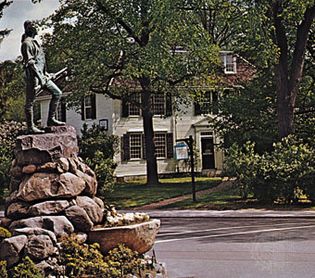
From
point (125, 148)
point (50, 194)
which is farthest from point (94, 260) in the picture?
point (125, 148)

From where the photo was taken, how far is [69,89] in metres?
31.6

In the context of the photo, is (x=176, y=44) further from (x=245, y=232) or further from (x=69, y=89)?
(x=245, y=232)

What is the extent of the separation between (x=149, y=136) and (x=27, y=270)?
2517 centimetres

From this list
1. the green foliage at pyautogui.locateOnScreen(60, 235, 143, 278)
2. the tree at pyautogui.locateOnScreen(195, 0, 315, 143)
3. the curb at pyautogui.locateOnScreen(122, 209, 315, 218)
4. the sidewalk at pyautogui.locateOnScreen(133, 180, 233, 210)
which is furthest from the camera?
the sidewalk at pyautogui.locateOnScreen(133, 180, 233, 210)

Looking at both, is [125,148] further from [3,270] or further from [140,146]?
[3,270]

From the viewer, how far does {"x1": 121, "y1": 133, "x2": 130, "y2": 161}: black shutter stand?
40844 mm

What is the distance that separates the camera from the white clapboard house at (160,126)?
4081 centimetres

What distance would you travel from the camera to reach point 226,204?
24.8 metres

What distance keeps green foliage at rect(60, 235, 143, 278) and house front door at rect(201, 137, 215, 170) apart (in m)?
34.3

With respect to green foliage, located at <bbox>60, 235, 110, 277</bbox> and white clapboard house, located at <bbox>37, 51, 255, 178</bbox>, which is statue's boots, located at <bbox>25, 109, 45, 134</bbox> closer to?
green foliage, located at <bbox>60, 235, 110, 277</bbox>

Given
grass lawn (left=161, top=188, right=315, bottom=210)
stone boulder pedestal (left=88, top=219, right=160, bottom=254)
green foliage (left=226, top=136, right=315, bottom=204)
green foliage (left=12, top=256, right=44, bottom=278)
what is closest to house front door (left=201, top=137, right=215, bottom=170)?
grass lawn (left=161, top=188, right=315, bottom=210)

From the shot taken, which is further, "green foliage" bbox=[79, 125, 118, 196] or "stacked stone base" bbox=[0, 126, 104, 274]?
"green foliage" bbox=[79, 125, 118, 196]

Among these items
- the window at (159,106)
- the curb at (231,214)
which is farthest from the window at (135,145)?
the curb at (231,214)

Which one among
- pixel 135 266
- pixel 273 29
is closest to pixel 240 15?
pixel 273 29
